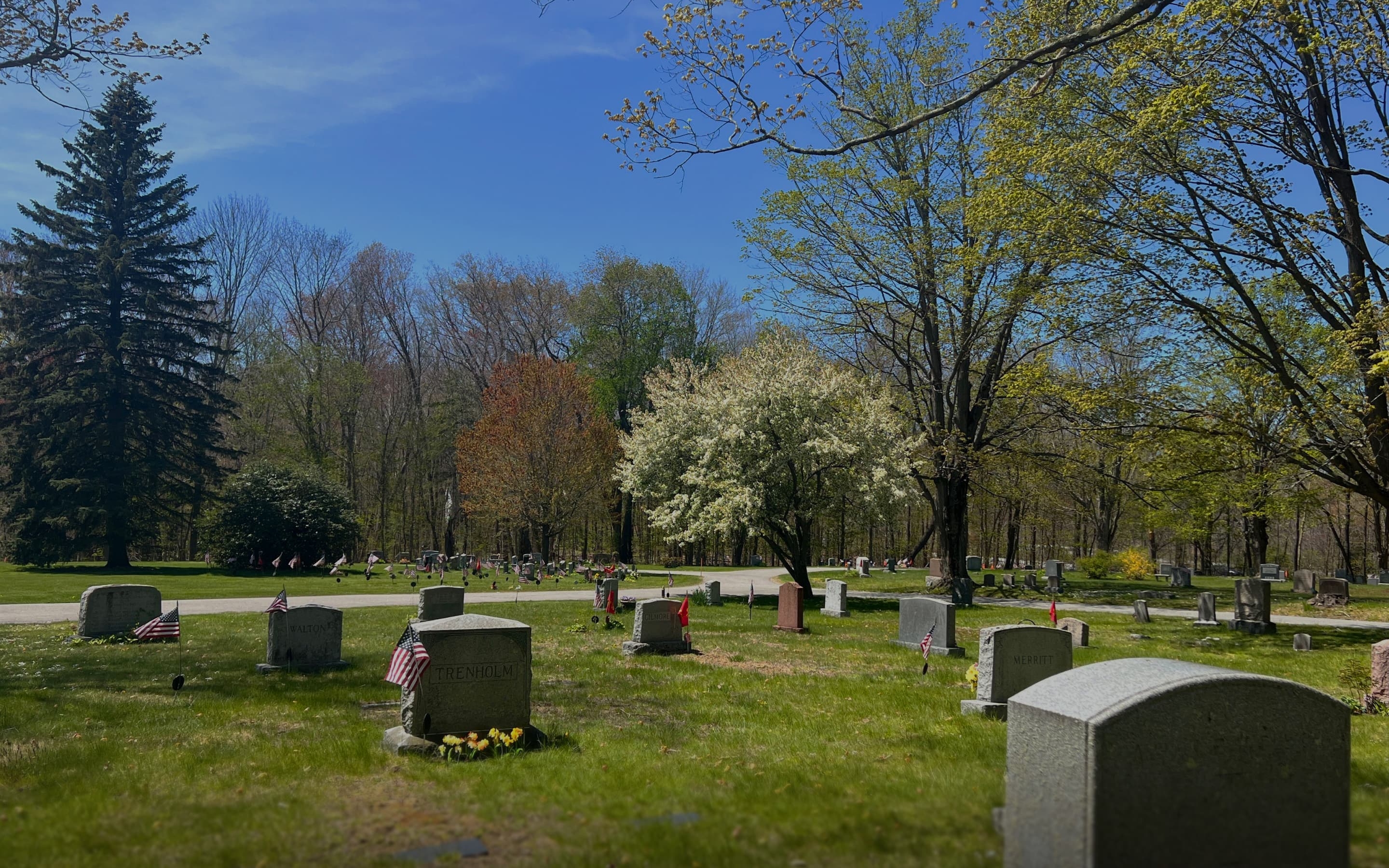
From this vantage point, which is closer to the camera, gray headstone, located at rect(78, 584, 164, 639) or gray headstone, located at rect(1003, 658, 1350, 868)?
gray headstone, located at rect(1003, 658, 1350, 868)

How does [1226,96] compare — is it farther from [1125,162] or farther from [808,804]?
[808,804]

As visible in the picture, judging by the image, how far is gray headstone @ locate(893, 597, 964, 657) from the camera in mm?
13516

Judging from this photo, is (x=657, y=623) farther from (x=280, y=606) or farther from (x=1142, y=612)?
(x=1142, y=612)

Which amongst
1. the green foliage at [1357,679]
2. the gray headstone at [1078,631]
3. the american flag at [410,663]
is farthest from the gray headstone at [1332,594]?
the american flag at [410,663]

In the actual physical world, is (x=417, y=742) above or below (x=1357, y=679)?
below

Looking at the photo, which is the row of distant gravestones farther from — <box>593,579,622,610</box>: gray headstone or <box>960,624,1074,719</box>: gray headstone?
<box>593,579,622,610</box>: gray headstone

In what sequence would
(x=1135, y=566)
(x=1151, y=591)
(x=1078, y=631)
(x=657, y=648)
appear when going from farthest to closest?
(x=1135, y=566) < (x=1151, y=591) < (x=1078, y=631) < (x=657, y=648)

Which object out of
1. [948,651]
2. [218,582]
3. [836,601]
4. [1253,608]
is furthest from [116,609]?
[1253,608]

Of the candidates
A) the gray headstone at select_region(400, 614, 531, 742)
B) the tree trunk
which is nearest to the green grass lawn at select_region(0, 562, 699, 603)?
the tree trunk

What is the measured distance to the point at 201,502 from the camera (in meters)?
37.2

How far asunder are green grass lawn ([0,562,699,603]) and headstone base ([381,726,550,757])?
59.9 feet

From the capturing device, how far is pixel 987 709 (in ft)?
29.3

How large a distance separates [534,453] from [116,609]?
2682cm

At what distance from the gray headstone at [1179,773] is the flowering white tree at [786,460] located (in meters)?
17.8
